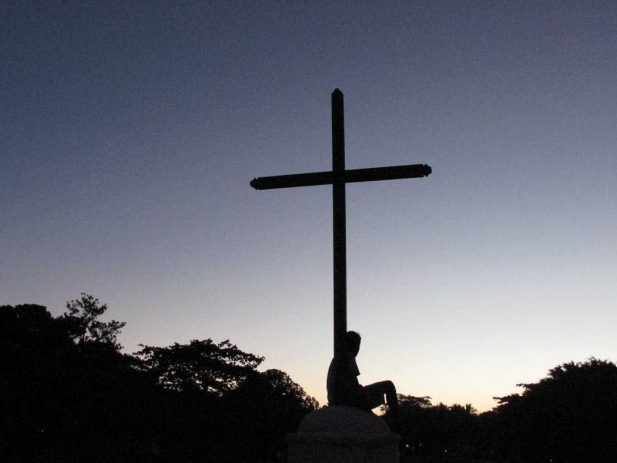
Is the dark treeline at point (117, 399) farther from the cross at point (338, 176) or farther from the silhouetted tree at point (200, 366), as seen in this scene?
the cross at point (338, 176)

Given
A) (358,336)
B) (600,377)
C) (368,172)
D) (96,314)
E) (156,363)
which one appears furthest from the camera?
(156,363)

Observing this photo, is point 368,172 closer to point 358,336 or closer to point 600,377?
point 358,336

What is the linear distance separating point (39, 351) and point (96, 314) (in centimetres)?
1923

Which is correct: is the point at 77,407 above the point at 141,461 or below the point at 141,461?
above

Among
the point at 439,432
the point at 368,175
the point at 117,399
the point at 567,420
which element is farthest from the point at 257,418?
the point at 439,432

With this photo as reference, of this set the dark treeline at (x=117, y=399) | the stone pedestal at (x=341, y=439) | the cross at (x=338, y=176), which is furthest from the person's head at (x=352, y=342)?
the dark treeline at (x=117, y=399)

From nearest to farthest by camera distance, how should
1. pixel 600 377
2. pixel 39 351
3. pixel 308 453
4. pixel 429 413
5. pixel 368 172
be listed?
pixel 308 453 → pixel 368 172 → pixel 39 351 → pixel 600 377 → pixel 429 413

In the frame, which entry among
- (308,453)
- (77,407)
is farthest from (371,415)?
(77,407)

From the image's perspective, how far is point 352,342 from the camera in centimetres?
600

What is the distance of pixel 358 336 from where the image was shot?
6043mm

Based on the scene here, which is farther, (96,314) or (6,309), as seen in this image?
(96,314)

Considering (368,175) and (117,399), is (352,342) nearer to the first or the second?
(368,175)

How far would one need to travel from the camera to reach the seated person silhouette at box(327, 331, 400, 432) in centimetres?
554

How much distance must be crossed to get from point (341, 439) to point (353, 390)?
3.08 feet
